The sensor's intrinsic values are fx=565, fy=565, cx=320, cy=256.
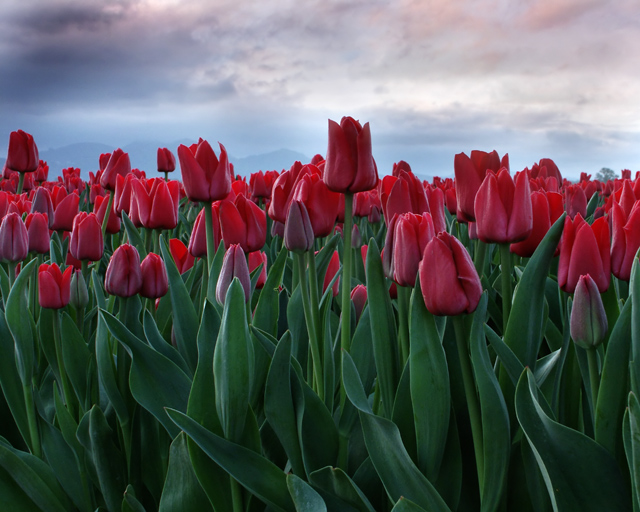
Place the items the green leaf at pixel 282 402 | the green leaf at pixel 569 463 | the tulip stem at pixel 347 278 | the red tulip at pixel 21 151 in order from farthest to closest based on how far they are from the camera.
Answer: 1. the red tulip at pixel 21 151
2. the tulip stem at pixel 347 278
3. the green leaf at pixel 282 402
4. the green leaf at pixel 569 463

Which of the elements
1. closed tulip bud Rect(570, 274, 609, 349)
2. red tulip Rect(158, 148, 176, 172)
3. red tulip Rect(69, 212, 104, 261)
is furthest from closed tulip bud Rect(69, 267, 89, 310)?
red tulip Rect(158, 148, 176, 172)

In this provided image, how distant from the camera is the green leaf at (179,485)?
3.60 ft

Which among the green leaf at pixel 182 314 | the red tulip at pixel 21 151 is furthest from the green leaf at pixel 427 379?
the red tulip at pixel 21 151

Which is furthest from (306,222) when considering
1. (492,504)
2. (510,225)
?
(492,504)

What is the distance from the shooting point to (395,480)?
37.0 inches

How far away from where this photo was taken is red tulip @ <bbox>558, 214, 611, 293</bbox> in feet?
3.22

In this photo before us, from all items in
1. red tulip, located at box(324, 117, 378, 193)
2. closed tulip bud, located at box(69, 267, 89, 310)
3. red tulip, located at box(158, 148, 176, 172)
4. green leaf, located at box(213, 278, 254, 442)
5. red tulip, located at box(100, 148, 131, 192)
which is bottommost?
green leaf, located at box(213, 278, 254, 442)

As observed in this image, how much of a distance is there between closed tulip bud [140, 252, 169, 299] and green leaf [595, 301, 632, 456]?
3.35ft

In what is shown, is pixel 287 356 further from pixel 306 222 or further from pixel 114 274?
pixel 114 274

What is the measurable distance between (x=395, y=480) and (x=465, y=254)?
394 mm

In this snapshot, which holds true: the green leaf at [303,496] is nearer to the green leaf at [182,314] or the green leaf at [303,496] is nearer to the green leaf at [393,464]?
the green leaf at [393,464]

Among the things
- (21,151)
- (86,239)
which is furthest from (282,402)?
(21,151)

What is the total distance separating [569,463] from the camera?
32.7 inches

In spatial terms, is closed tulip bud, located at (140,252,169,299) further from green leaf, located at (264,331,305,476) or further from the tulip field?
green leaf, located at (264,331,305,476)
